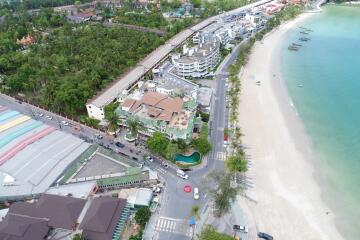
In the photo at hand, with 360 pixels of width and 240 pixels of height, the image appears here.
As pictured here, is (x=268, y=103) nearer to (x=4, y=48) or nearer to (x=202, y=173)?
(x=202, y=173)

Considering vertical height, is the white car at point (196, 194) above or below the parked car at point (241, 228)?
above

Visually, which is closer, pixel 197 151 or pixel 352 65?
pixel 197 151

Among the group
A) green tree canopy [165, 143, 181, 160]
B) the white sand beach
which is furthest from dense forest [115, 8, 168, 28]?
green tree canopy [165, 143, 181, 160]

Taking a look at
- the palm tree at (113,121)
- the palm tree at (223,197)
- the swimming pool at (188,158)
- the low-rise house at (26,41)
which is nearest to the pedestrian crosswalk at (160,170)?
the swimming pool at (188,158)

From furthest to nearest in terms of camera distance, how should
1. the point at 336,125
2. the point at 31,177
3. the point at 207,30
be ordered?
the point at 207,30 < the point at 336,125 < the point at 31,177

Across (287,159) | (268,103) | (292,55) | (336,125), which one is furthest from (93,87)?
(292,55)

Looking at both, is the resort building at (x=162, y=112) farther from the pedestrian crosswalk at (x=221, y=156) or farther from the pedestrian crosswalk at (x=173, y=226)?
the pedestrian crosswalk at (x=173, y=226)
